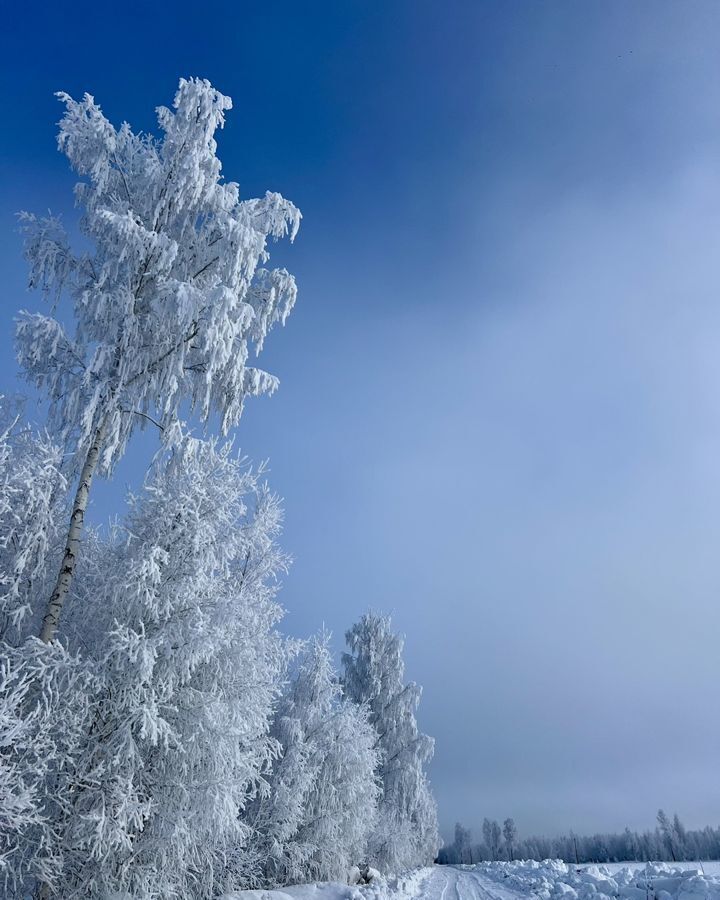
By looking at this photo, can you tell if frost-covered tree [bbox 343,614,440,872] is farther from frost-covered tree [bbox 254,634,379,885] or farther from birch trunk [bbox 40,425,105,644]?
birch trunk [bbox 40,425,105,644]

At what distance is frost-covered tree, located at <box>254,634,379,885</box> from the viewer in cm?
1628

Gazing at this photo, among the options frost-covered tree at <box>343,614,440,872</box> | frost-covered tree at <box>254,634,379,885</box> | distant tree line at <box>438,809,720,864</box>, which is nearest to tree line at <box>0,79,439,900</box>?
frost-covered tree at <box>254,634,379,885</box>

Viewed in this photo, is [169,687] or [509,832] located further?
[509,832]

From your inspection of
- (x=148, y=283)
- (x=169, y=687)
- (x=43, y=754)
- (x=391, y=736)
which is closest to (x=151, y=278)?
(x=148, y=283)

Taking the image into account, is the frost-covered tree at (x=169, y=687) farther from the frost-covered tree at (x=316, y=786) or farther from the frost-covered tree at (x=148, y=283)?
the frost-covered tree at (x=316, y=786)

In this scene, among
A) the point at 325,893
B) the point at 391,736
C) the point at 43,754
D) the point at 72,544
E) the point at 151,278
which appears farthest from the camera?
the point at 391,736

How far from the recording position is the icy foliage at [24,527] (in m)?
8.62

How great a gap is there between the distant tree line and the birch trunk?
273ft

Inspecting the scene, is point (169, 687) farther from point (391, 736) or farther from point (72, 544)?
point (391, 736)

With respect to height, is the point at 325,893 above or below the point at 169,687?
below

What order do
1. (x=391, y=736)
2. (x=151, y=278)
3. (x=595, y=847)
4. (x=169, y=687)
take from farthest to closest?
1. (x=595, y=847)
2. (x=391, y=736)
3. (x=151, y=278)
4. (x=169, y=687)

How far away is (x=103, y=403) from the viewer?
33.1ft

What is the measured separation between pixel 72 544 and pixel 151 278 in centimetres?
523

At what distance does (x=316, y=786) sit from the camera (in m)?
18.4
